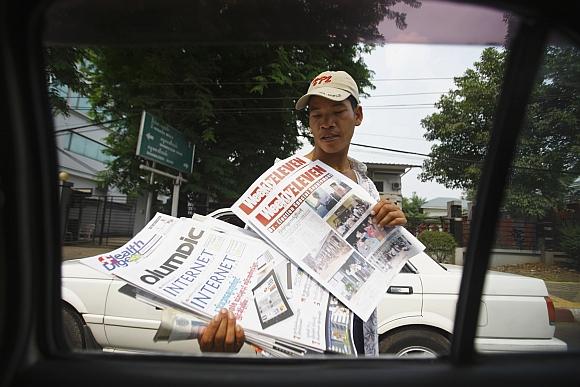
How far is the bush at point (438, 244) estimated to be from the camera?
9.73ft

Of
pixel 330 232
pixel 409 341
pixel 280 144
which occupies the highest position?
pixel 280 144

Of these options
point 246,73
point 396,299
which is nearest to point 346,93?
point 396,299

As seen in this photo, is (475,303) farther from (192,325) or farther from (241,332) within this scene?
(192,325)

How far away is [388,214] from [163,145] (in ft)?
16.3

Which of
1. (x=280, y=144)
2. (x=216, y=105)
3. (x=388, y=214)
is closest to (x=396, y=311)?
(x=388, y=214)

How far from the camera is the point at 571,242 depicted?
177cm

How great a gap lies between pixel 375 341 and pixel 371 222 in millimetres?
458

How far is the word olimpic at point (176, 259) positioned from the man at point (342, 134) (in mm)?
615

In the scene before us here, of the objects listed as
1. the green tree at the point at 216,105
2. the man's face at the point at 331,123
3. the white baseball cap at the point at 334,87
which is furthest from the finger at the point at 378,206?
the green tree at the point at 216,105

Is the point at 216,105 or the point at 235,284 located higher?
the point at 216,105

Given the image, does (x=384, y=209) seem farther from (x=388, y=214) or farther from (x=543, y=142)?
(x=543, y=142)

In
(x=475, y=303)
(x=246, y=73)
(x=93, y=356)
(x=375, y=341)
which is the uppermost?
(x=246, y=73)

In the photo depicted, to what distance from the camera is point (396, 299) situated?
2.91 m

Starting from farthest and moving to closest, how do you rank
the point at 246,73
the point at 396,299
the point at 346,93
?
the point at 246,73 < the point at 396,299 < the point at 346,93
